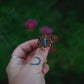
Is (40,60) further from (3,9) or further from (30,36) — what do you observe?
(3,9)

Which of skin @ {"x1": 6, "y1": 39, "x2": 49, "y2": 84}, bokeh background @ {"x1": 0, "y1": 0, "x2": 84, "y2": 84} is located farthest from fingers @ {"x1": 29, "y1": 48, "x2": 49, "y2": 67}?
bokeh background @ {"x1": 0, "y1": 0, "x2": 84, "y2": 84}

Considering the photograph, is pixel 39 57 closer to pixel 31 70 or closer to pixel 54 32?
pixel 31 70

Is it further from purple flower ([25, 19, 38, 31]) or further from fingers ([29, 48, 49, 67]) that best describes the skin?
purple flower ([25, 19, 38, 31])

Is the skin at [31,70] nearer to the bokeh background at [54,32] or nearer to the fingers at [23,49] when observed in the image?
the fingers at [23,49]

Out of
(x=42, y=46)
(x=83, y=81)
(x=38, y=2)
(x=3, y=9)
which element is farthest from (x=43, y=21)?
(x=42, y=46)

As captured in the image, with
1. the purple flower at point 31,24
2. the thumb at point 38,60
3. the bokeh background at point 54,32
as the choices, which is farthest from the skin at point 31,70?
the purple flower at point 31,24

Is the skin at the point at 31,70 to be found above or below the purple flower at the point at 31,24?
below

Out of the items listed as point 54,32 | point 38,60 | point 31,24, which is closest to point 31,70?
point 38,60
